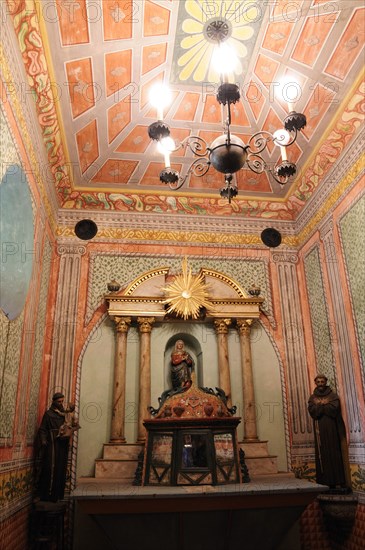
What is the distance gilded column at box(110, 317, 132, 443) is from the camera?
674cm

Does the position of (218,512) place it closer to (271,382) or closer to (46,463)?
(46,463)

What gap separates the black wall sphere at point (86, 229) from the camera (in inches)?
310

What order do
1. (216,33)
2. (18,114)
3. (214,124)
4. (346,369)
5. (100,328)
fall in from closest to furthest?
1. (18,114)
2. (216,33)
3. (346,369)
4. (214,124)
5. (100,328)

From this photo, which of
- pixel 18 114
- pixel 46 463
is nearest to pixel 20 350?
pixel 46 463

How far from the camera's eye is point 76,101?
19.6 ft

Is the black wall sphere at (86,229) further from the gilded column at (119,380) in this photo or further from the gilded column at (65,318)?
the gilded column at (119,380)

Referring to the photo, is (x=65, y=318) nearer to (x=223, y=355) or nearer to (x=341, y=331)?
(x=223, y=355)

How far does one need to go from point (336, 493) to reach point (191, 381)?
91.0 inches

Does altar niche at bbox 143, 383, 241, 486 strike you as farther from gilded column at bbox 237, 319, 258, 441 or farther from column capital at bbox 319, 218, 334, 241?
column capital at bbox 319, 218, 334, 241

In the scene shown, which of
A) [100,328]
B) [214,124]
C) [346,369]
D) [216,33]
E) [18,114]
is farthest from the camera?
[100,328]

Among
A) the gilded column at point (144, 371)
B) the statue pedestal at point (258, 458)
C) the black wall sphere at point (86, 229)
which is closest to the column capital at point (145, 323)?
the gilded column at point (144, 371)

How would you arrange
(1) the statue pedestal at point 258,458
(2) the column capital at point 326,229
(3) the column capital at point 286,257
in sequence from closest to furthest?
(1) the statue pedestal at point 258,458 < (2) the column capital at point 326,229 < (3) the column capital at point 286,257

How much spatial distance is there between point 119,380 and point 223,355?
1669 mm

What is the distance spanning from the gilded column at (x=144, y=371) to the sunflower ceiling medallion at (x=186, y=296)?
428mm
